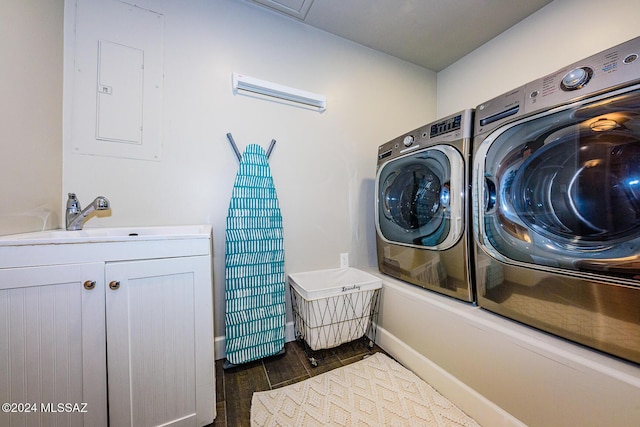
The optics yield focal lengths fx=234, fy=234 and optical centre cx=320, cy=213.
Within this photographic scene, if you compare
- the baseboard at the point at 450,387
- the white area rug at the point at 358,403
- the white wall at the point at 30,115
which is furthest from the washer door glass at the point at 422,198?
the white wall at the point at 30,115

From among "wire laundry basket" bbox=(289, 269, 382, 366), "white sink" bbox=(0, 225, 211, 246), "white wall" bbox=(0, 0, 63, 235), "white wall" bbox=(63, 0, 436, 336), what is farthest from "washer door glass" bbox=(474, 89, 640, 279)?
"white wall" bbox=(0, 0, 63, 235)

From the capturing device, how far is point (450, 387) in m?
1.18

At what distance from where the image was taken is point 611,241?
772 millimetres

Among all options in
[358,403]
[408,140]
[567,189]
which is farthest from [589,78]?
[358,403]

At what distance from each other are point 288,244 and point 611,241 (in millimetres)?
1531

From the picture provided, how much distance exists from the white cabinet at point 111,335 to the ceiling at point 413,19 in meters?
1.72

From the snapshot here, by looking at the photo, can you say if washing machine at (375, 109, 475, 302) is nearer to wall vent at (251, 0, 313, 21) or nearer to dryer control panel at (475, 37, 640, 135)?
dryer control panel at (475, 37, 640, 135)

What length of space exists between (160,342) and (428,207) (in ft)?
4.84

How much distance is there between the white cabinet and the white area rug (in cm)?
31

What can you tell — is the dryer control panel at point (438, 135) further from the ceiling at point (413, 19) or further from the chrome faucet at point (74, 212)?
the chrome faucet at point (74, 212)

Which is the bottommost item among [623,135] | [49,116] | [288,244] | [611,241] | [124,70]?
[288,244]

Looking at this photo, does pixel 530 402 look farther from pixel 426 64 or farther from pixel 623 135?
pixel 426 64

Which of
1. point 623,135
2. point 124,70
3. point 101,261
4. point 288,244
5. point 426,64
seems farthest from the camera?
point 426,64

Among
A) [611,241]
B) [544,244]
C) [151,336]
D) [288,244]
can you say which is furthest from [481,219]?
[151,336]
